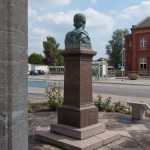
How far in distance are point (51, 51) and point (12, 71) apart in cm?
9024

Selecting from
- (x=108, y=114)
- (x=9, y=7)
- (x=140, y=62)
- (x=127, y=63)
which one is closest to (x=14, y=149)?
(x=9, y=7)

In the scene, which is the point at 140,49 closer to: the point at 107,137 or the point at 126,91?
the point at 126,91

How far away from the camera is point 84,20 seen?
6770 millimetres

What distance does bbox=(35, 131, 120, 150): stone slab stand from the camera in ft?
18.9

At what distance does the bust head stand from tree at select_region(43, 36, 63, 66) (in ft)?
279

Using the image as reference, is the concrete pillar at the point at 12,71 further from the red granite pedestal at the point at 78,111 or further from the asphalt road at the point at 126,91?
the asphalt road at the point at 126,91

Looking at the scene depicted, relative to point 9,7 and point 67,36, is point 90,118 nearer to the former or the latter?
point 67,36

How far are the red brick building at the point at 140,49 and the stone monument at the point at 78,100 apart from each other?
55.5 metres

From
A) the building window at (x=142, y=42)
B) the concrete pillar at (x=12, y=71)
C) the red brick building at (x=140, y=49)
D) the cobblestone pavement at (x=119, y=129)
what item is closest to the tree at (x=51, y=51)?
the red brick building at (x=140, y=49)

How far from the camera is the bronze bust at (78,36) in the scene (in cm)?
650

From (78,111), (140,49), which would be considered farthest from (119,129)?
(140,49)

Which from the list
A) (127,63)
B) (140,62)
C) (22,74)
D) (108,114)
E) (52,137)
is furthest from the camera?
(127,63)

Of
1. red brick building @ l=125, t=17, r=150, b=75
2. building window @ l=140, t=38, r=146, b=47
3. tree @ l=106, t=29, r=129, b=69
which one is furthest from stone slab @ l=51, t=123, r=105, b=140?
tree @ l=106, t=29, r=129, b=69

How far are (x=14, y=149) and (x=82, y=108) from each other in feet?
12.9
